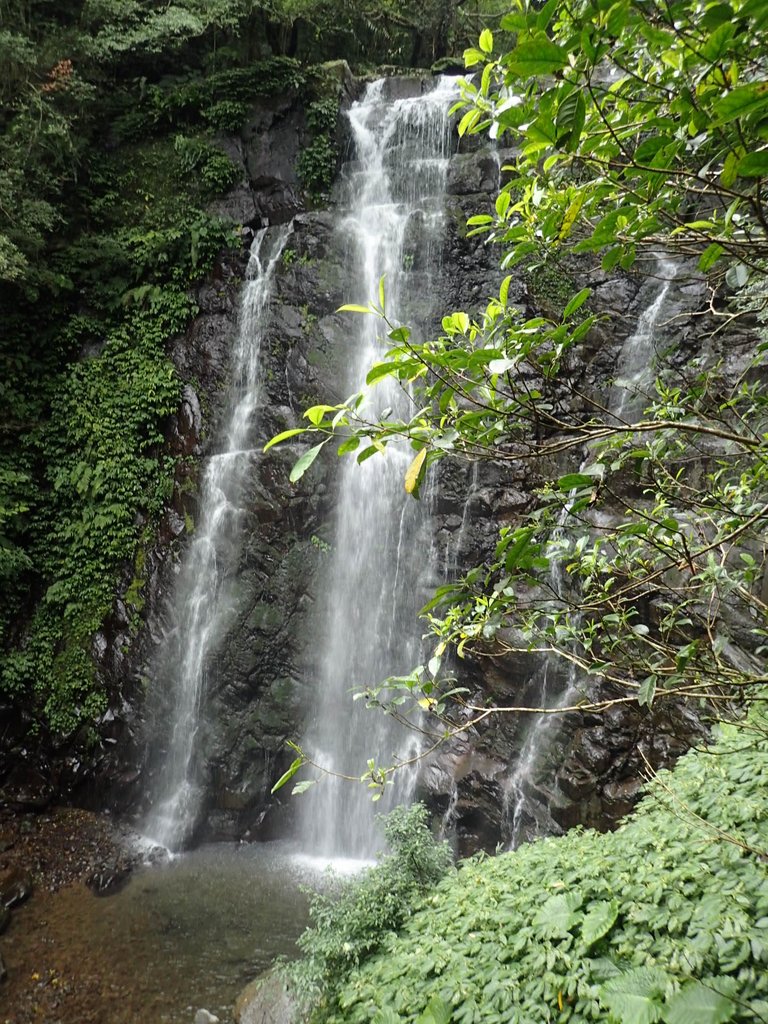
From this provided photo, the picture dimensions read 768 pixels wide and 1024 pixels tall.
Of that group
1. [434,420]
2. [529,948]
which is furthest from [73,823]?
[434,420]

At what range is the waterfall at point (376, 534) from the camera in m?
7.85

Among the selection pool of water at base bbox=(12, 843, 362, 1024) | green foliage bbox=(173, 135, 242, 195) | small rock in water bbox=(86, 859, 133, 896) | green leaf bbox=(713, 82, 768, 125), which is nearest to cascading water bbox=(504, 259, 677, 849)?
pool of water at base bbox=(12, 843, 362, 1024)

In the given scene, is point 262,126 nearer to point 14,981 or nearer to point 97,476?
point 97,476

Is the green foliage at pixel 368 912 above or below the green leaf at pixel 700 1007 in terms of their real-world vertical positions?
below

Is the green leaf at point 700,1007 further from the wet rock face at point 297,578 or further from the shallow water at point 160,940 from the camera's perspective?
the wet rock face at point 297,578

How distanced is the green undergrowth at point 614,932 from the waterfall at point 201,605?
5108 mm

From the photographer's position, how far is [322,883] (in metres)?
6.56

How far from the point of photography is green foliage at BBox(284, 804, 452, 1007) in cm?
351

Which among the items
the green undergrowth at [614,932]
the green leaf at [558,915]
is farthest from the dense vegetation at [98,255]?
the green leaf at [558,915]

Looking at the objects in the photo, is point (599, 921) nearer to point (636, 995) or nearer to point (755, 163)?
point (636, 995)

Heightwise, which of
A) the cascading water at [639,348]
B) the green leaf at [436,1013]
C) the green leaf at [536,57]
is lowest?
the green leaf at [436,1013]

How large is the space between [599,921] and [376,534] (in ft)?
21.6

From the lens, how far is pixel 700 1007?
160 cm

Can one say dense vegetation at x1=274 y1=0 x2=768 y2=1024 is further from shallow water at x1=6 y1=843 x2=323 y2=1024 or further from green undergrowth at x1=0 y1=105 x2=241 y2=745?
green undergrowth at x1=0 y1=105 x2=241 y2=745
